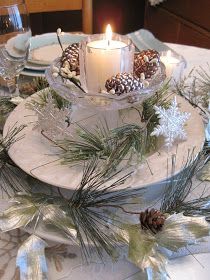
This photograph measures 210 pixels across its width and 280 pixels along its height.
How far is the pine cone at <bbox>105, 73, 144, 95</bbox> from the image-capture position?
1.47 feet

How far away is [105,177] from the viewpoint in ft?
1.35

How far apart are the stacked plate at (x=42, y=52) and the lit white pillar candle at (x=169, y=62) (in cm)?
23

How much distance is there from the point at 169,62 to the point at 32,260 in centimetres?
48

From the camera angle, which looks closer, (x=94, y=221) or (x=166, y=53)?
(x=94, y=221)

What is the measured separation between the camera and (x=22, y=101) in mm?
580

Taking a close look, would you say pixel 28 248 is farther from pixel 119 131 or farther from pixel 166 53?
pixel 166 53

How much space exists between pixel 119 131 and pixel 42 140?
11 centimetres

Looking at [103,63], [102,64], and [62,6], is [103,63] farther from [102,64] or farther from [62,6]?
[62,6]

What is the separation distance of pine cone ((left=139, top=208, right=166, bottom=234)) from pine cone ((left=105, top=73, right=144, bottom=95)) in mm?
159

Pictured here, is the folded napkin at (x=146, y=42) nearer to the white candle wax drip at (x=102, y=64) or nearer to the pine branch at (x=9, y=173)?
the white candle wax drip at (x=102, y=64)

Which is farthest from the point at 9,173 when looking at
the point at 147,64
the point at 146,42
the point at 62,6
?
the point at 62,6

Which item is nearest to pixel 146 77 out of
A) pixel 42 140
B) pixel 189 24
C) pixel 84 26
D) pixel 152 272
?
pixel 42 140

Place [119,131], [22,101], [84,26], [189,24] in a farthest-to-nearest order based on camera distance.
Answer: [189,24], [84,26], [22,101], [119,131]

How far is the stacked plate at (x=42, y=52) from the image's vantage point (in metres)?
0.70
